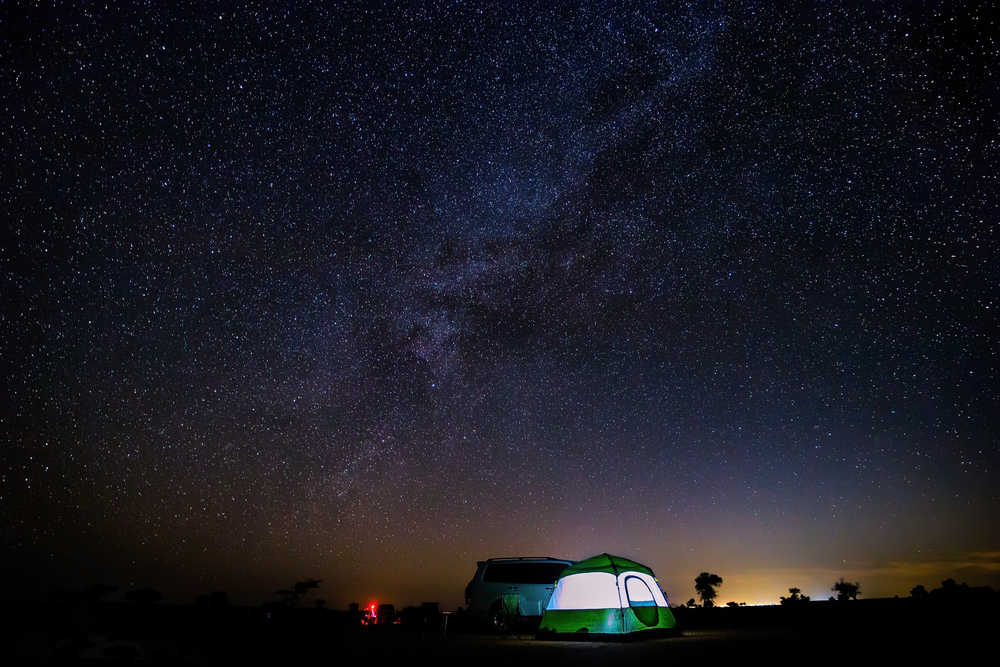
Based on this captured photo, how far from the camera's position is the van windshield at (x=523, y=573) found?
13977 mm

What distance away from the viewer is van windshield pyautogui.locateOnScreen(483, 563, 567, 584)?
1398cm

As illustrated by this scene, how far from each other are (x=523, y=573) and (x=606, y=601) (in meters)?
3.15

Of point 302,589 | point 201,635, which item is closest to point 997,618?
point 201,635

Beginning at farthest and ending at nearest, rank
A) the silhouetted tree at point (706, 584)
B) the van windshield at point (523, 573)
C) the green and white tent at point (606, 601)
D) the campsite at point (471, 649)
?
the silhouetted tree at point (706, 584) → the van windshield at point (523, 573) → the green and white tent at point (606, 601) → the campsite at point (471, 649)

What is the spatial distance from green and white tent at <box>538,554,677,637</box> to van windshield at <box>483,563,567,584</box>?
157 centimetres

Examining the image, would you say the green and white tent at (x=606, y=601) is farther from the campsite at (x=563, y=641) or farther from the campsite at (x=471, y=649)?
the campsite at (x=471, y=649)

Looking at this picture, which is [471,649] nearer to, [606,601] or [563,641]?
[563,641]

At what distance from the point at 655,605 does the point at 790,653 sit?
4.59 meters

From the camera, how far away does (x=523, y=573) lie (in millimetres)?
14133

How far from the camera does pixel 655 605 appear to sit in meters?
12.0

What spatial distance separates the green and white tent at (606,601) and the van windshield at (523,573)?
1.57 metres

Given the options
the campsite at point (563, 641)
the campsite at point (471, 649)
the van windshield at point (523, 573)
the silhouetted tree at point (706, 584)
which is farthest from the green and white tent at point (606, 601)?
the silhouetted tree at point (706, 584)

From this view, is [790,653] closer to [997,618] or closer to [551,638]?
[551,638]

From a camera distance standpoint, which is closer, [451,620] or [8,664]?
[8,664]
